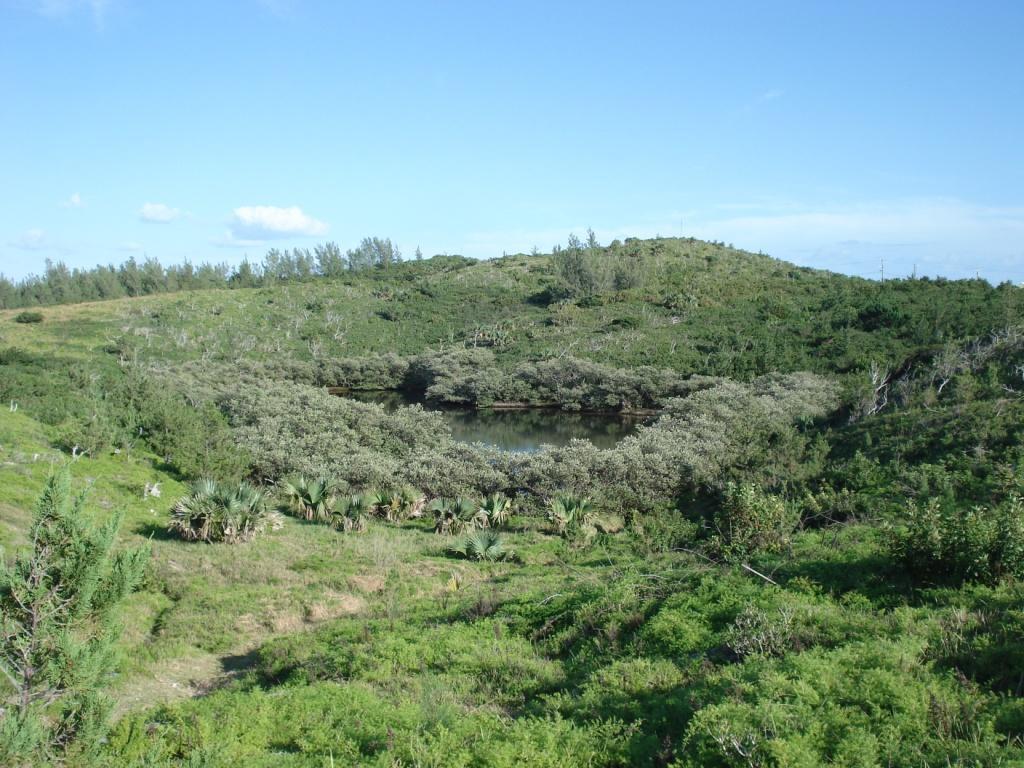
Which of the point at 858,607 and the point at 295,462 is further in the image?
the point at 295,462

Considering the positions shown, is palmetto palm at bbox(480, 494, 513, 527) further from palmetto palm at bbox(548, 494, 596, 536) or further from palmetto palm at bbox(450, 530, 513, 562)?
palmetto palm at bbox(450, 530, 513, 562)

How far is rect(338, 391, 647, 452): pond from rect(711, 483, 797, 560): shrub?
2698 cm

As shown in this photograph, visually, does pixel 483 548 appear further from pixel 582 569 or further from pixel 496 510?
pixel 496 510

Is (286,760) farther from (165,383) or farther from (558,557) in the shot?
(165,383)

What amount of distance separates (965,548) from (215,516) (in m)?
16.9

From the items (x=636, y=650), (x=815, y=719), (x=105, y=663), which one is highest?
(x=105, y=663)

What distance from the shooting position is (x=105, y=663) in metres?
6.82

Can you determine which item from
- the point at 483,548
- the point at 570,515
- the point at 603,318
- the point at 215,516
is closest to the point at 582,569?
the point at 483,548

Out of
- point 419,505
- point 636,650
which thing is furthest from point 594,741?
point 419,505

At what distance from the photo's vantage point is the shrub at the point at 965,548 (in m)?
9.50

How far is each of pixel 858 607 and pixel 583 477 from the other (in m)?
16.3

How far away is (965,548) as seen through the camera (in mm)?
9742

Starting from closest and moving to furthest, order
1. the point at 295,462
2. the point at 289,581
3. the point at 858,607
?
the point at 858,607, the point at 289,581, the point at 295,462

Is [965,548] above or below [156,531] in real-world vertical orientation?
above
